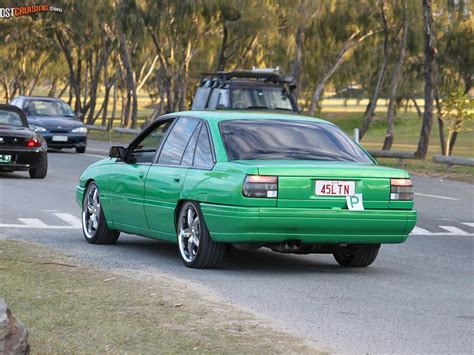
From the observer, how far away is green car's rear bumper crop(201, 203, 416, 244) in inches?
454

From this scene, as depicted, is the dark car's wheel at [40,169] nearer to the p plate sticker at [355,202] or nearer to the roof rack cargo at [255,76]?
the roof rack cargo at [255,76]

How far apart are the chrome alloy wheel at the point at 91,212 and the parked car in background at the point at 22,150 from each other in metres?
10.7

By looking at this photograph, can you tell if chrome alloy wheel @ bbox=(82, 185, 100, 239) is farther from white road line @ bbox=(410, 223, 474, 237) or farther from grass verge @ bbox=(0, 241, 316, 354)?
white road line @ bbox=(410, 223, 474, 237)

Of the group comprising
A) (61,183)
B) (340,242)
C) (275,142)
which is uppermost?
(275,142)

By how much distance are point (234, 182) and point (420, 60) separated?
47.2 metres

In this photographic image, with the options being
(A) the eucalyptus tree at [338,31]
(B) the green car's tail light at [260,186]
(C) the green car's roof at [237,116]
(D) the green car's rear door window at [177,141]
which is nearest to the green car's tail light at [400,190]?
(B) the green car's tail light at [260,186]

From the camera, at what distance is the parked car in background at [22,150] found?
82.5 feet

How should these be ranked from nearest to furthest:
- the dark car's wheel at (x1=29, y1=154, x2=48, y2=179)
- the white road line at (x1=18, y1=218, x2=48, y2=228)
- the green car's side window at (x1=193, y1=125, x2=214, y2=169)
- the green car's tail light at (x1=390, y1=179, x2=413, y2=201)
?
the green car's tail light at (x1=390, y1=179, x2=413, y2=201) → the green car's side window at (x1=193, y1=125, x2=214, y2=169) → the white road line at (x1=18, y1=218, x2=48, y2=228) → the dark car's wheel at (x1=29, y1=154, x2=48, y2=179)

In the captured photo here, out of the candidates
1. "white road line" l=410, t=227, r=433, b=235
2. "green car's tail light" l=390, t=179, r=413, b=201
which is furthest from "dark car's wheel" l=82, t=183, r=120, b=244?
"white road line" l=410, t=227, r=433, b=235

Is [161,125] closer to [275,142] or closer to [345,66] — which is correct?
[275,142]

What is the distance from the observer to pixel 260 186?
1153 cm

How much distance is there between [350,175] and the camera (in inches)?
463

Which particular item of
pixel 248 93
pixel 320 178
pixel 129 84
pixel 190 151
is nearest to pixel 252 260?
pixel 190 151

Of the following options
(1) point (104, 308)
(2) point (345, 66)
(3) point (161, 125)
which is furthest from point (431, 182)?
(2) point (345, 66)
